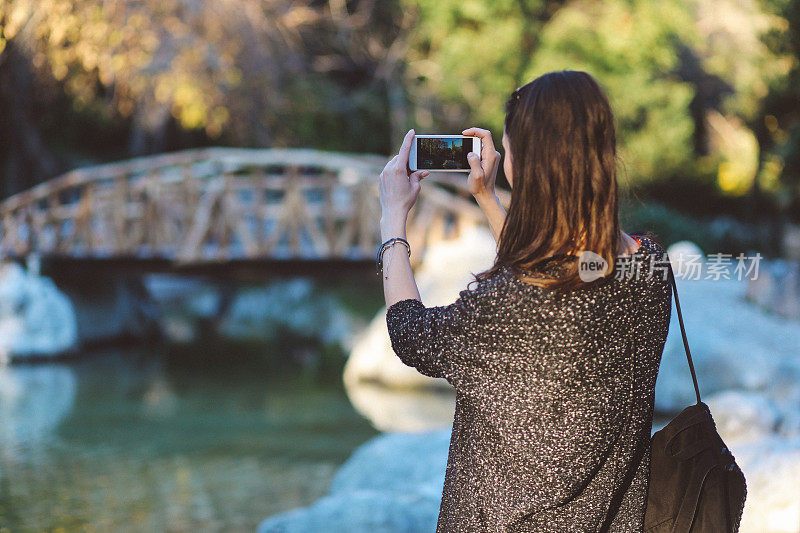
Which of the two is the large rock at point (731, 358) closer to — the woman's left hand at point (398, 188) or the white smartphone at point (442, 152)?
the white smartphone at point (442, 152)

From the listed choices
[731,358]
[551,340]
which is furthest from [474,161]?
[731,358]

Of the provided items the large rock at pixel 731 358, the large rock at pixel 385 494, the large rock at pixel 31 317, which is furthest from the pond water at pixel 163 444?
the large rock at pixel 731 358

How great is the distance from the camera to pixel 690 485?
1490mm

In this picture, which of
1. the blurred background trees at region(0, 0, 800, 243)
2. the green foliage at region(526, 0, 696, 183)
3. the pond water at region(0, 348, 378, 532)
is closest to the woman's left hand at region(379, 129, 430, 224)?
the pond water at region(0, 348, 378, 532)

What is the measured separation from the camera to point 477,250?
36.2 feet

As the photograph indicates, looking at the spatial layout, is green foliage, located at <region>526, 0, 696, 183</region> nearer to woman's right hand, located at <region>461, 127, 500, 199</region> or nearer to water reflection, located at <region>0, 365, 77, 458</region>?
water reflection, located at <region>0, 365, 77, 458</region>

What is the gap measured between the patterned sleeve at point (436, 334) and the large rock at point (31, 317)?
1199 centimetres

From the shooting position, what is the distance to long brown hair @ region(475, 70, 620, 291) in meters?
1.32

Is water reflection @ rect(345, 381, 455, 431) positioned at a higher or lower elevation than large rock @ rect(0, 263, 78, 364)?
lower

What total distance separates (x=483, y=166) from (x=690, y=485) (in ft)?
2.21

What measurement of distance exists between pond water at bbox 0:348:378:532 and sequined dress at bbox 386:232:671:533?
16.2ft

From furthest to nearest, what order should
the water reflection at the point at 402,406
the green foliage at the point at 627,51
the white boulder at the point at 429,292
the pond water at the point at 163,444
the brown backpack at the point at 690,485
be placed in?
the green foliage at the point at 627,51
the white boulder at the point at 429,292
the water reflection at the point at 402,406
the pond water at the point at 163,444
the brown backpack at the point at 690,485

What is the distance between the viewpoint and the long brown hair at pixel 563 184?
1.32 metres

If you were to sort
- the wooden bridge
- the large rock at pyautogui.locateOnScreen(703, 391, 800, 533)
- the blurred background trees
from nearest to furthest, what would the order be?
the large rock at pyautogui.locateOnScreen(703, 391, 800, 533) → the wooden bridge → the blurred background trees
